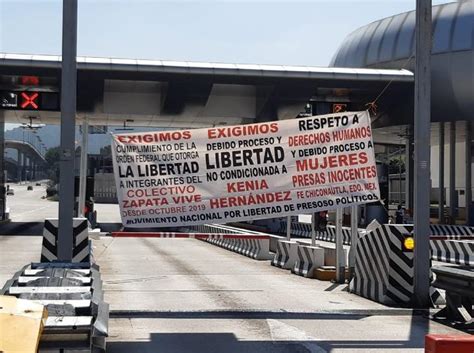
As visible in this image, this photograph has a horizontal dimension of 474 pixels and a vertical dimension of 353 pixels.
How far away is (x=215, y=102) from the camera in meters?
35.2

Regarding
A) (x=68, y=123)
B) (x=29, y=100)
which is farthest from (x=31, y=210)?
(x=68, y=123)

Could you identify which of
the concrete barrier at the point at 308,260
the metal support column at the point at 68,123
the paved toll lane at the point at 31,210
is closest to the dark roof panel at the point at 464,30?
the concrete barrier at the point at 308,260

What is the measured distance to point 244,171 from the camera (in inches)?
442

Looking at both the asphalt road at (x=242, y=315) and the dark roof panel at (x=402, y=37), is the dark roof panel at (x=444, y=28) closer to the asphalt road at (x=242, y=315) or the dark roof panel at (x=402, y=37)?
the dark roof panel at (x=402, y=37)

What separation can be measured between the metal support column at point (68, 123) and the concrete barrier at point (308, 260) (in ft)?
23.6

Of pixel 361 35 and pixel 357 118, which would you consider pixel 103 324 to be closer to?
pixel 357 118

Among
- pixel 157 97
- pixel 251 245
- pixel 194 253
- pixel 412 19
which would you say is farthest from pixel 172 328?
pixel 412 19

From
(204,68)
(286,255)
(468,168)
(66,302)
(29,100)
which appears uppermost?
(204,68)

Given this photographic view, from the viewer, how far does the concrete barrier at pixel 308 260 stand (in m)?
16.7

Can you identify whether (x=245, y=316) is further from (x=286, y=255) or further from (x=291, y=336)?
Answer: (x=286, y=255)

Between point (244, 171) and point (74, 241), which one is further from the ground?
point (244, 171)

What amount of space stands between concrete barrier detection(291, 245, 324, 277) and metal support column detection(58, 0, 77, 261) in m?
7.21

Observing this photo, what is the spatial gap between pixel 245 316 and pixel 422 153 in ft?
13.3

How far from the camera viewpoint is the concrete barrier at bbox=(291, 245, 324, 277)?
659 inches
